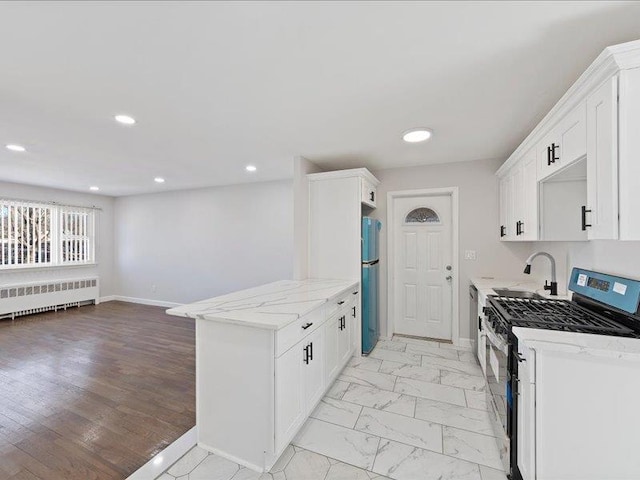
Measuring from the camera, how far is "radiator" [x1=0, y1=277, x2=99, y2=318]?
4730 mm

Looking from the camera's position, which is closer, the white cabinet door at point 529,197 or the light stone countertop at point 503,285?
the white cabinet door at point 529,197

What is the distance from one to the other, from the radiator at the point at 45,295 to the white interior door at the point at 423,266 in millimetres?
6284

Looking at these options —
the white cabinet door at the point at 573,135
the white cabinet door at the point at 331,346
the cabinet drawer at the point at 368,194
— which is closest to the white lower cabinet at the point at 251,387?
the white cabinet door at the point at 331,346

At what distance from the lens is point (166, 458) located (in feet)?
5.70

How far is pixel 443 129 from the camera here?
8.18 feet

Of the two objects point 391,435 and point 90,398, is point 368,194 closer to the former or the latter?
point 391,435

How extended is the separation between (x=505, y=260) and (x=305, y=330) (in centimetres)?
270

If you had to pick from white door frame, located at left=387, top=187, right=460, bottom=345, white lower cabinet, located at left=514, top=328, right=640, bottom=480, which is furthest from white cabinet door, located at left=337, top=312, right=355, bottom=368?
white lower cabinet, located at left=514, top=328, right=640, bottom=480

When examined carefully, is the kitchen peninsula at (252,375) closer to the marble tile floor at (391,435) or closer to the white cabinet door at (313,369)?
the white cabinet door at (313,369)

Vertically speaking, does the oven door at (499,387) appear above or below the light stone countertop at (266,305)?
below

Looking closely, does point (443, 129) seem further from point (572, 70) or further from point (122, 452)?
point (122, 452)

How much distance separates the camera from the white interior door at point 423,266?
11.9 feet

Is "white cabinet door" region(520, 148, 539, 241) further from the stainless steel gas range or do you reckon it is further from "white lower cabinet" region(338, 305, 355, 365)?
"white lower cabinet" region(338, 305, 355, 365)

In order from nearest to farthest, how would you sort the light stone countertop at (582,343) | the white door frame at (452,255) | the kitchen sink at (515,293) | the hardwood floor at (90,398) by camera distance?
the light stone countertop at (582,343), the hardwood floor at (90,398), the kitchen sink at (515,293), the white door frame at (452,255)
